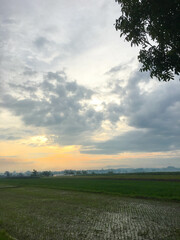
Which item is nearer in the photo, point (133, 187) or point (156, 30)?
point (156, 30)

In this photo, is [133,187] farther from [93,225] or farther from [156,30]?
[156,30]

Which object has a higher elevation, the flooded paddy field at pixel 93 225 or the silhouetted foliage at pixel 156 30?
the silhouetted foliage at pixel 156 30

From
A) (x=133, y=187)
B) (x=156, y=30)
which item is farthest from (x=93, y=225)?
(x=133, y=187)

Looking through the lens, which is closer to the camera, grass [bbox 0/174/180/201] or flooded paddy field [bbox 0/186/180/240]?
flooded paddy field [bbox 0/186/180/240]

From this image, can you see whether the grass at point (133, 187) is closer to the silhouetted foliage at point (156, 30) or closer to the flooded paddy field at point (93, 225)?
the flooded paddy field at point (93, 225)

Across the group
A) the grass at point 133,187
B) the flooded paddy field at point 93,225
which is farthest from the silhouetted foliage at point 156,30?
the grass at point 133,187

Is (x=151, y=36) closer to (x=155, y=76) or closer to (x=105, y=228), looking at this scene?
(x=155, y=76)

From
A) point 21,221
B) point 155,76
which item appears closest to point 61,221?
point 21,221

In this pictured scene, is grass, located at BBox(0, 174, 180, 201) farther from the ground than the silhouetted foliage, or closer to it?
closer to it

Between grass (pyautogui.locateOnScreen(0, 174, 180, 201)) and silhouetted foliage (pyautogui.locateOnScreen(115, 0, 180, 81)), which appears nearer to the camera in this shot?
silhouetted foliage (pyautogui.locateOnScreen(115, 0, 180, 81))

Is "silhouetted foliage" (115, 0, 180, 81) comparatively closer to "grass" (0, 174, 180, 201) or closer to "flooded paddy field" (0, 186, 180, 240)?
"flooded paddy field" (0, 186, 180, 240)

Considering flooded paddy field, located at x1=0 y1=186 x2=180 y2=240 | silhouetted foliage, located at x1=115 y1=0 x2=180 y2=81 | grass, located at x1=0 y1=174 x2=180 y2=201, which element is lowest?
grass, located at x1=0 y1=174 x2=180 y2=201

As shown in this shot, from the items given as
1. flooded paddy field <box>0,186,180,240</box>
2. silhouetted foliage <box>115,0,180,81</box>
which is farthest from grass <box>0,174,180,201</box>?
silhouetted foliage <box>115,0,180,81</box>

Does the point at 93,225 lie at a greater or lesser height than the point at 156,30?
lesser
